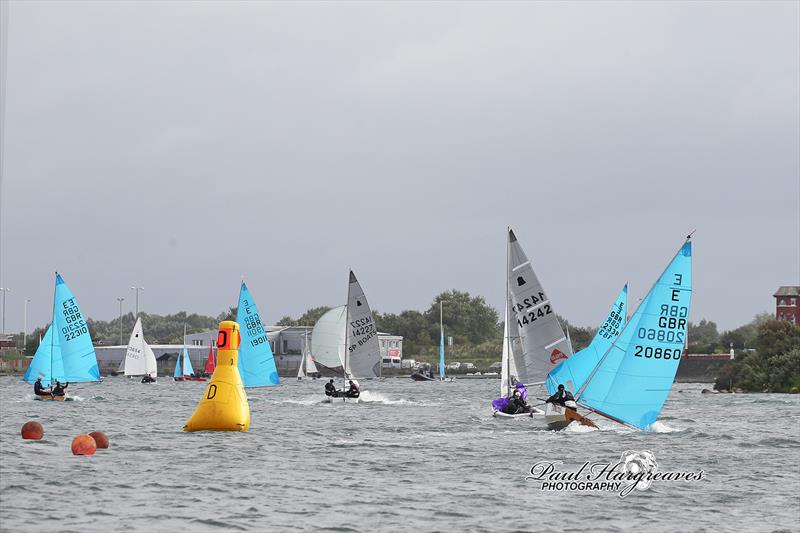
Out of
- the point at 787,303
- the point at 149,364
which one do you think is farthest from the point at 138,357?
the point at 787,303

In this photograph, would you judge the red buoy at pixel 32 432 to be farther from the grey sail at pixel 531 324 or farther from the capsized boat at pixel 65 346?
the capsized boat at pixel 65 346

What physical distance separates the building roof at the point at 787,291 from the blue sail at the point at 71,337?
102m

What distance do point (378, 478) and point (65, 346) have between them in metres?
39.6

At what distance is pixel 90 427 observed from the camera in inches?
1507

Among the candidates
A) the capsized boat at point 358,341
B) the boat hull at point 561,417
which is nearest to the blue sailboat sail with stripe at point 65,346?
the capsized boat at point 358,341

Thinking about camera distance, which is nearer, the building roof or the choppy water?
the choppy water

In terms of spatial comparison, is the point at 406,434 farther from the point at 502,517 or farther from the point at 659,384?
the point at 502,517

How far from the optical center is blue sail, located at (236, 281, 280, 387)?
209 ft

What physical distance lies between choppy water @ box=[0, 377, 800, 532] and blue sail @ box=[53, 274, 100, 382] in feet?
57.8

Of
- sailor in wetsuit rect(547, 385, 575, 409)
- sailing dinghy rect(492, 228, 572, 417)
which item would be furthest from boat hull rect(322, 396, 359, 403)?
sailor in wetsuit rect(547, 385, 575, 409)

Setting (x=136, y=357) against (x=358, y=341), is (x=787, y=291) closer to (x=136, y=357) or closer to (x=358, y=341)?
(x=136, y=357)

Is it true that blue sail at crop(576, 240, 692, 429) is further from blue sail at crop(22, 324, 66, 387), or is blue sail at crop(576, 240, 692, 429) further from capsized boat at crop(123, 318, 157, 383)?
capsized boat at crop(123, 318, 157, 383)

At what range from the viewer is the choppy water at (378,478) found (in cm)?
1888

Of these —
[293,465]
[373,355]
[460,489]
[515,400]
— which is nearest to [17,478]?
[293,465]
